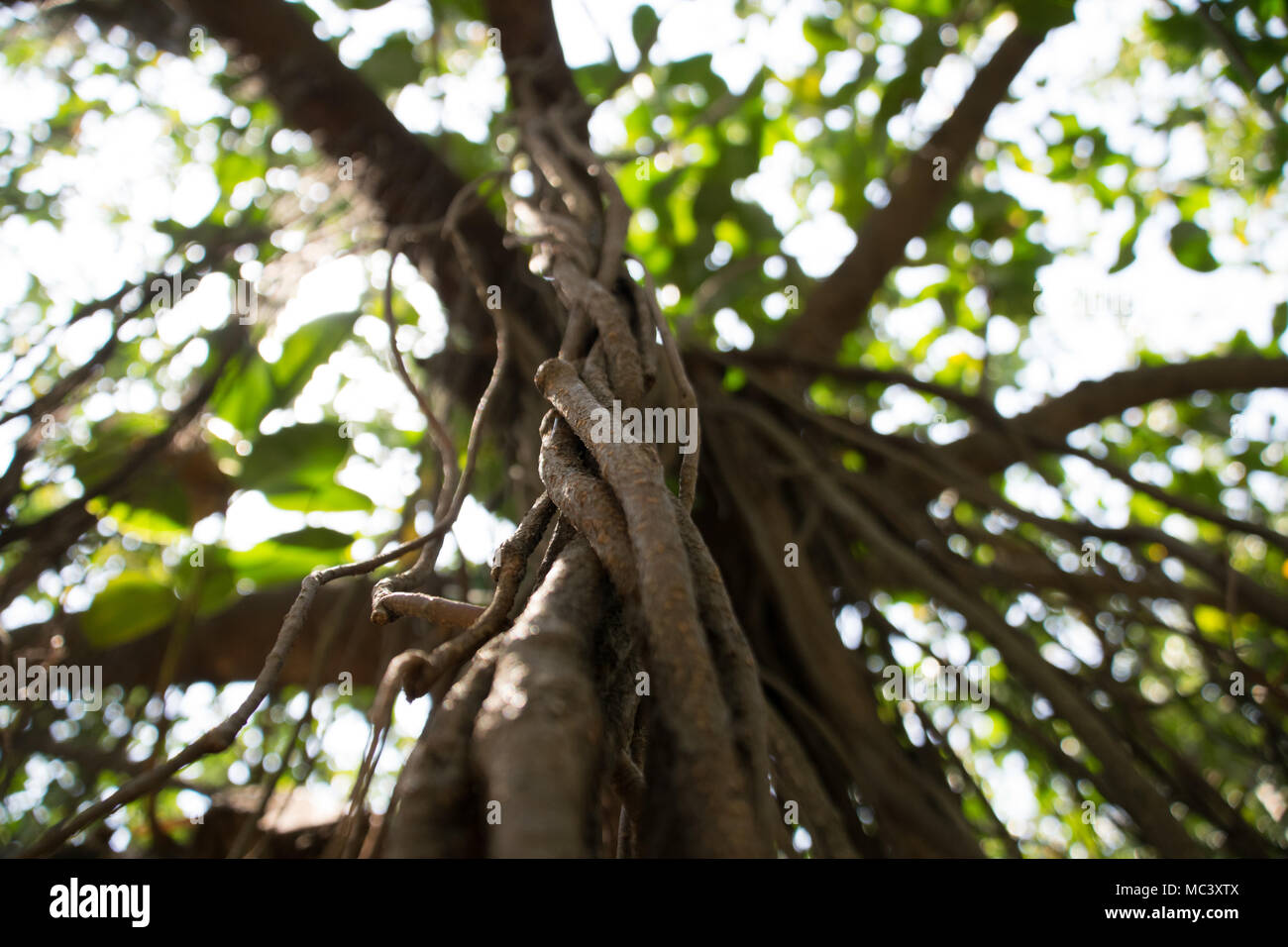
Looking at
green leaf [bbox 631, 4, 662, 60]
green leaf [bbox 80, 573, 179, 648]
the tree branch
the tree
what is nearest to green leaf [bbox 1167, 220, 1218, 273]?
the tree

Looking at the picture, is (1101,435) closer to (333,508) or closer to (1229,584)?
(1229,584)

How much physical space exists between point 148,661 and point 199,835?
15.9 inches

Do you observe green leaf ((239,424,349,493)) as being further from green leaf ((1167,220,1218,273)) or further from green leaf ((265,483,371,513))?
green leaf ((1167,220,1218,273))

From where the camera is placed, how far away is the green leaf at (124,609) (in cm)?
108

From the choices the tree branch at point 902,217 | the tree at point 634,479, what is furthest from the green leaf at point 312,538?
the tree branch at point 902,217

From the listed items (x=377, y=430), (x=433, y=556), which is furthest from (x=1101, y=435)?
(x=433, y=556)

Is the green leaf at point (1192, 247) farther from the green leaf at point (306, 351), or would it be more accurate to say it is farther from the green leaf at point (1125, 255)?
the green leaf at point (306, 351)

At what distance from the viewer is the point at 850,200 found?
5.69ft

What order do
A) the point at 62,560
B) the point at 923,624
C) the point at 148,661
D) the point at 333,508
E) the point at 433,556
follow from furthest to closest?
the point at 923,624 < the point at 148,661 < the point at 333,508 < the point at 62,560 < the point at 433,556

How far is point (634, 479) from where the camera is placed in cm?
39

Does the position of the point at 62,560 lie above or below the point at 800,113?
below

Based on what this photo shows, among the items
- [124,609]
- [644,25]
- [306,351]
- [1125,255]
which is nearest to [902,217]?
[1125,255]

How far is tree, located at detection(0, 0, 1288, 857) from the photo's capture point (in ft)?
1.25

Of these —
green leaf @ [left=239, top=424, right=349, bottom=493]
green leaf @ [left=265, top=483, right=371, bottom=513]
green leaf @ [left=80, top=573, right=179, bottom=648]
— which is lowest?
green leaf @ [left=80, top=573, right=179, bottom=648]
